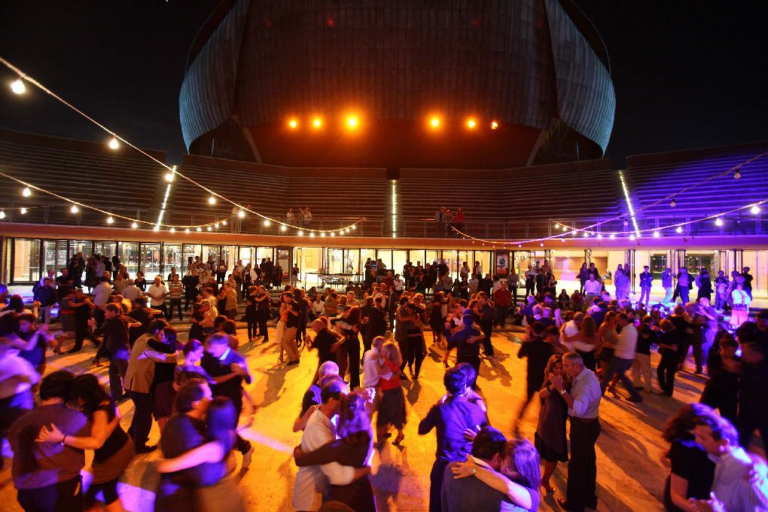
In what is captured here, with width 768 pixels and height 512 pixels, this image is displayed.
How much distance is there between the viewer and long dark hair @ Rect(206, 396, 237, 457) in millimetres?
3079

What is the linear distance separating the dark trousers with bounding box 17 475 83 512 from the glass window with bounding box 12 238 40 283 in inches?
886

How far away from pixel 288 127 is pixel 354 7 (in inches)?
370

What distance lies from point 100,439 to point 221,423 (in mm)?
1017

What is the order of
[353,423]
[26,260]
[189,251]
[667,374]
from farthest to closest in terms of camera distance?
[189,251], [26,260], [667,374], [353,423]

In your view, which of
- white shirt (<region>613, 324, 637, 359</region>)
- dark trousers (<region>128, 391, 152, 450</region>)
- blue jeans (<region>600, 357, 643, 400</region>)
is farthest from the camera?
blue jeans (<region>600, 357, 643, 400</region>)

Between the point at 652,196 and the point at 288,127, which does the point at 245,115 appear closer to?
the point at 288,127

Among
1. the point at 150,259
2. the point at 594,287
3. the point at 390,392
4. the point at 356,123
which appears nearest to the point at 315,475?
the point at 390,392

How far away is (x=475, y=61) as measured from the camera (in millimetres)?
30594

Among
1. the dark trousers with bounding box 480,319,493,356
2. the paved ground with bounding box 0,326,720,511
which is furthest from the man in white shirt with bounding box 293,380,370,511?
the dark trousers with bounding box 480,319,493,356

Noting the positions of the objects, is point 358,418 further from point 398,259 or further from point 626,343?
point 398,259

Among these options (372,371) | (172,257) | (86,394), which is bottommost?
(372,371)

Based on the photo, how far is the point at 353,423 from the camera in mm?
3016

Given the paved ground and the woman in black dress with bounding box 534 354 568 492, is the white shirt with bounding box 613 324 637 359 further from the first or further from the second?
the woman in black dress with bounding box 534 354 568 492

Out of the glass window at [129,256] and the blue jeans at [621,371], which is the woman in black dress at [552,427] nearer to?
the blue jeans at [621,371]
